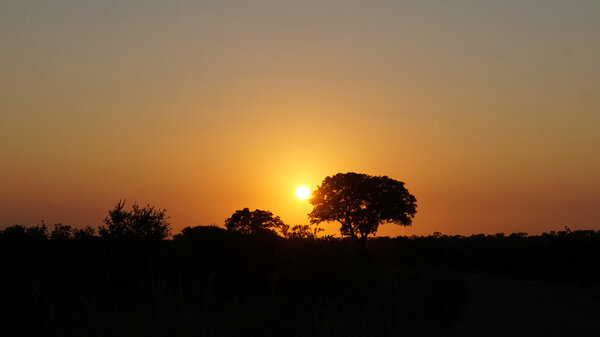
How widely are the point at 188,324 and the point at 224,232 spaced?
19.5 ft

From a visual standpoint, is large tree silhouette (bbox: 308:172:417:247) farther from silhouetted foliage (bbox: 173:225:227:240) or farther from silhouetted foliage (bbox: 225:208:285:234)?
silhouetted foliage (bbox: 173:225:227:240)

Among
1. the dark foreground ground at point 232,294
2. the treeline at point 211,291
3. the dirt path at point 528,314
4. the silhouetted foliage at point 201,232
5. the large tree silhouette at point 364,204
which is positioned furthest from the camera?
the large tree silhouette at point 364,204

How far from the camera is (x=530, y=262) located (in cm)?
4681

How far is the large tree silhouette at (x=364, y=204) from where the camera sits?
246 ft

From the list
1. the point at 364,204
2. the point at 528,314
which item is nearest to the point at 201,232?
the point at 528,314

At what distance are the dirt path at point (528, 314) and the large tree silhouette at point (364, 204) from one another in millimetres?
40270

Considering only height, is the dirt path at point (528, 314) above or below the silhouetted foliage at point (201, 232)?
below

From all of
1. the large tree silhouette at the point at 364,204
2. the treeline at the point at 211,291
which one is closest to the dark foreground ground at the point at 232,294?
the treeline at the point at 211,291

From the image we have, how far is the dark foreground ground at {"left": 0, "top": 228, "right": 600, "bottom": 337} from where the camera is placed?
11781 mm

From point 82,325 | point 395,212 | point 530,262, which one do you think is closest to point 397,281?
point 82,325

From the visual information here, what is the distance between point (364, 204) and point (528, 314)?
52.1m

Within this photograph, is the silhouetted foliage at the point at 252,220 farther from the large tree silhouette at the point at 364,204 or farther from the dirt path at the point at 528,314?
the dirt path at the point at 528,314

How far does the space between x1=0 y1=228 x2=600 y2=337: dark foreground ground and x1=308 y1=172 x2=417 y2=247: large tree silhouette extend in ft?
163

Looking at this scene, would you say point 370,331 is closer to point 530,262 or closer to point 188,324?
point 188,324
